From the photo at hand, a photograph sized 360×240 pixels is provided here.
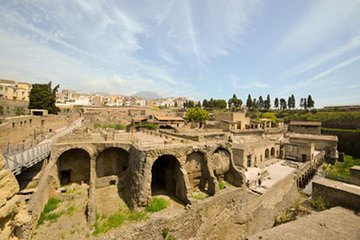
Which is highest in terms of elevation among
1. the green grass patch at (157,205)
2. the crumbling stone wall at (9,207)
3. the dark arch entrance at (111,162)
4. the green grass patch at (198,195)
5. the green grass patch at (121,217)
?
the crumbling stone wall at (9,207)

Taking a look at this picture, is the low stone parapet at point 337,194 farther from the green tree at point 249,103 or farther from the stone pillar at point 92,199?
the green tree at point 249,103

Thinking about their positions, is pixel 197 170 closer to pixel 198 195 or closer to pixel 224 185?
pixel 198 195

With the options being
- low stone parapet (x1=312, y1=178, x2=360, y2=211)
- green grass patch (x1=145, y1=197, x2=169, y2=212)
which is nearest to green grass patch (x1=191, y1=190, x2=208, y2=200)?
green grass patch (x1=145, y1=197, x2=169, y2=212)

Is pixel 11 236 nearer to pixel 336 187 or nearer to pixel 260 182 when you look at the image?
pixel 336 187

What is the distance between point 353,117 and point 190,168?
53.9 m

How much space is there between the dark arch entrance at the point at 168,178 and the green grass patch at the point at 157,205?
1.28 metres

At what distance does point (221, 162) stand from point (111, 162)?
10489mm

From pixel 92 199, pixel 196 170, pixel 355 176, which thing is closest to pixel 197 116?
pixel 196 170

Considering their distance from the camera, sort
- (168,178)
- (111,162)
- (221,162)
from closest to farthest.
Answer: (168,178), (221,162), (111,162)

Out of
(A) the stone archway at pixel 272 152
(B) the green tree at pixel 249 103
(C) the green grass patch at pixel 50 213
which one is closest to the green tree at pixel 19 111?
(C) the green grass patch at pixel 50 213

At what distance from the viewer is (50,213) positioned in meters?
12.5

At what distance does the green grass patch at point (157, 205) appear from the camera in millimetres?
12211

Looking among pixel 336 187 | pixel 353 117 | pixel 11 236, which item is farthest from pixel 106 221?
pixel 353 117

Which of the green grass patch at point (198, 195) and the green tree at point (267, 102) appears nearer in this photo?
the green grass patch at point (198, 195)
